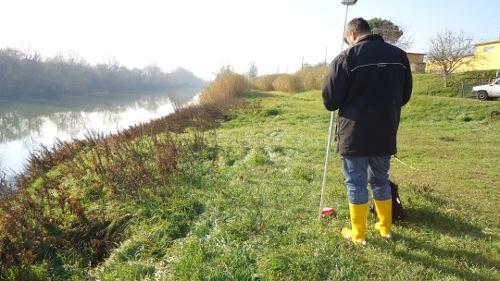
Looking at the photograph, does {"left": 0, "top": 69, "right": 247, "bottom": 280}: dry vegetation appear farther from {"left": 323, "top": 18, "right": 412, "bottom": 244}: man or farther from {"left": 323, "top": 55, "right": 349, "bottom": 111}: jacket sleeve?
{"left": 323, "top": 55, "right": 349, "bottom": 111}: jacket sleeve

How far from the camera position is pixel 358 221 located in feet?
12.0

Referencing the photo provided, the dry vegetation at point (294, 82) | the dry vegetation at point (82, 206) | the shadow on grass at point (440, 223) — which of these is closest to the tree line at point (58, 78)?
the dry vegetation at point (294, 82)

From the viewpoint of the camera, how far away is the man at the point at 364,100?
3342mm

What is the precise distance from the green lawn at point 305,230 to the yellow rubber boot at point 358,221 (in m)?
0.10

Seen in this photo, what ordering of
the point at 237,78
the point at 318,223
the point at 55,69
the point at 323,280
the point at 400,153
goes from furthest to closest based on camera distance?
the point at 55,69 → the point at 237,78 → the point at 400,153 → the point at 318,223 → the point at 323,280

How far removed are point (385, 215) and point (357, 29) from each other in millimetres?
1863

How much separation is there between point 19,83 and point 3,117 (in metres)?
23.7

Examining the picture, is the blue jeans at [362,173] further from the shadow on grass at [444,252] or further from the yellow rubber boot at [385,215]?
the shadow on grass at [444,252]

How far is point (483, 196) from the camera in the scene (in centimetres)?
530

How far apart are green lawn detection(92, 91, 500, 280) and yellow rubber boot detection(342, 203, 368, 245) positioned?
101mm

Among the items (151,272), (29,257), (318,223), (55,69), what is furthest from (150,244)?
(55,69)

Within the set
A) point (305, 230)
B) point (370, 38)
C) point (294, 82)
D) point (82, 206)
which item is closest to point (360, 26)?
point (370, 38)

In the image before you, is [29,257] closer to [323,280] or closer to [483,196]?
[323,280]

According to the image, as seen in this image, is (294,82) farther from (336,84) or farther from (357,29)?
(336,84)
